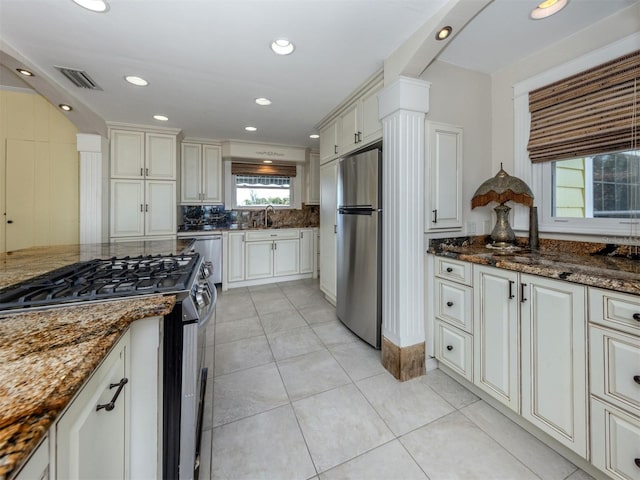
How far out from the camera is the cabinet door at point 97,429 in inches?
A: 19.9

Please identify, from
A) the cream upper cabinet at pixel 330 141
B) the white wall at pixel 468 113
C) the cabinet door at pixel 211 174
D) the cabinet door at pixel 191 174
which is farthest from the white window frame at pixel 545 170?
the cabinet door at pixel 191 174

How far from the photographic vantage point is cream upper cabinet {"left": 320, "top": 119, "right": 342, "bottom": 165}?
9.21 ft

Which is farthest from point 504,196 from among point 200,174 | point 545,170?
point 200,174

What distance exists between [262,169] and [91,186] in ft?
7.56

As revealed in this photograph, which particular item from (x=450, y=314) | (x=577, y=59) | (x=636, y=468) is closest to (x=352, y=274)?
(x=450, y=314)

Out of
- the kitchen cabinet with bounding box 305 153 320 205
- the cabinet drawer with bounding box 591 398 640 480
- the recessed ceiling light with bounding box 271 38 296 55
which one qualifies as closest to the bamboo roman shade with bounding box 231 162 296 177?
the kitchen cabinet with bounding box 305 153 320 205

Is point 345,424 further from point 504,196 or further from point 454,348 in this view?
point 504,196

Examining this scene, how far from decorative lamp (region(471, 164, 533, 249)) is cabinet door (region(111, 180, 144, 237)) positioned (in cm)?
371

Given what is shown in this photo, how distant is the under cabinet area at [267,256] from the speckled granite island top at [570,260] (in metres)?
2.77

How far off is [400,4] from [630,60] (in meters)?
1.31

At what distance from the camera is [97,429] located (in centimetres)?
64

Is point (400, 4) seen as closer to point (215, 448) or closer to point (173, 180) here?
point (215, 448)

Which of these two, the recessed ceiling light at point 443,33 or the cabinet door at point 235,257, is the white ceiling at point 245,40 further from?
the cabinet door at point 235,257

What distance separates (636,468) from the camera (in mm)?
963
